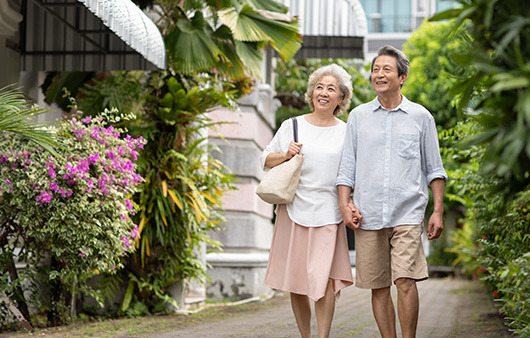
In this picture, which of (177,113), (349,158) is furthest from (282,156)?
(177,113)

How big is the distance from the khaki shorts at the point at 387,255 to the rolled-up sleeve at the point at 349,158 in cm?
35

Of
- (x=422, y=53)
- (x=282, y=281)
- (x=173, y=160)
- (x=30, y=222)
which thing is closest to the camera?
(x=282, y=281)

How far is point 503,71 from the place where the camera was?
2320 millimetres

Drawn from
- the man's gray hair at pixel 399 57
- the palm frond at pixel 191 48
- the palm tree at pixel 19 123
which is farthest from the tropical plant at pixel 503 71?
the palm frond at pixel 191 48

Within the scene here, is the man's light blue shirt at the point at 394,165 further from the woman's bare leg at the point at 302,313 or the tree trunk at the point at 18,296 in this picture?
the tree trunk at the point at 18,296

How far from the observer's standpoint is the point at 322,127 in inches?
214

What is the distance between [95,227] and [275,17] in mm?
3243

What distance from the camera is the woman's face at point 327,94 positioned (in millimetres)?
5422

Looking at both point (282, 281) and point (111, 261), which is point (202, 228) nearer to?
point (111, 261)

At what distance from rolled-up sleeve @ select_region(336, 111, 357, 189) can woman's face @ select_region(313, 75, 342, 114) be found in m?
0.33

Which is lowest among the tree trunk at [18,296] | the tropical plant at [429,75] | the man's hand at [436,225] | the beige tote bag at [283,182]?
the tree trunk at [18,296]

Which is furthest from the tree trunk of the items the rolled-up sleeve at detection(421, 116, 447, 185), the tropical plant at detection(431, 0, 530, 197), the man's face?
the tropical plant at detection(431, 0, 530, 197)

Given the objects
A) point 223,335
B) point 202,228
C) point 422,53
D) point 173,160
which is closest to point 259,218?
point 202,228

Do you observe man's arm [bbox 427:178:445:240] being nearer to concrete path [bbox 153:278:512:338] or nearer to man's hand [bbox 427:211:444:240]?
man's hand [bbox 427:211:444:240]
